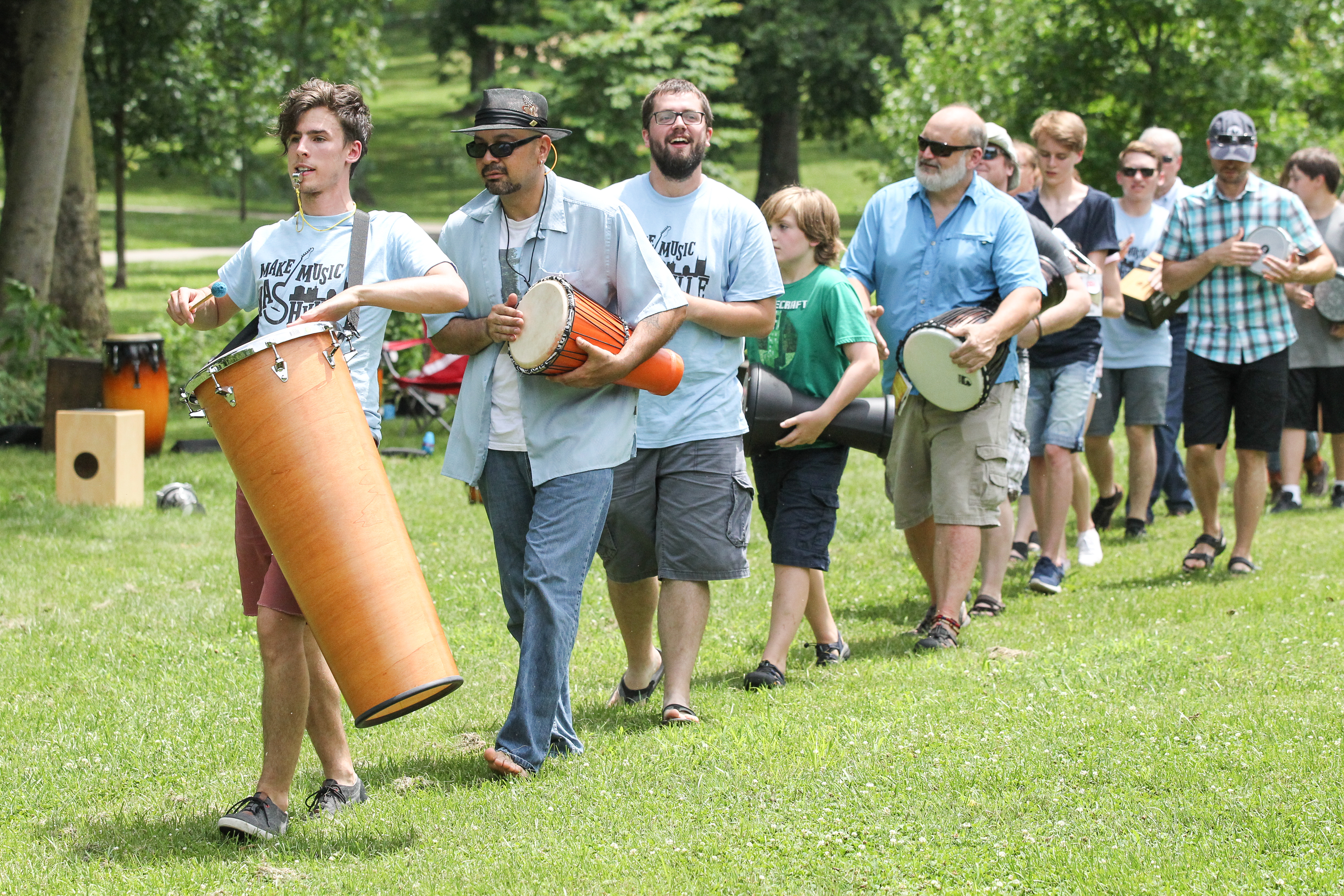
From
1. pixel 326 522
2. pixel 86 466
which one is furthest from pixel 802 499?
pixel 86 466

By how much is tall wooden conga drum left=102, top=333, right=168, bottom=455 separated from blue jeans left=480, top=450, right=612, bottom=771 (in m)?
7.97

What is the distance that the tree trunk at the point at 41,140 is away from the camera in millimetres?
14180

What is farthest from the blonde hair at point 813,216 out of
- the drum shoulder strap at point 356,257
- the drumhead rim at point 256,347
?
the drumhead rim at point 256,347

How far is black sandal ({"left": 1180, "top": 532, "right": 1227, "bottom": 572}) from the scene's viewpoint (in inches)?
317

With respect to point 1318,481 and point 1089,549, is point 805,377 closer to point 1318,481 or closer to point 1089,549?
point 1089,549

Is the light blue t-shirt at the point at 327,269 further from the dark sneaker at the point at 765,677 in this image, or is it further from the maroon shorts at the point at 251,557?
the dark sneaker at the point at 765,677

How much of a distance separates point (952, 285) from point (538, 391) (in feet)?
8.32

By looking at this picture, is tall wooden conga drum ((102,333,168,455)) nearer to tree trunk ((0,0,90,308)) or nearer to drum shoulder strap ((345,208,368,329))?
tree trunk ((0,0,90,308))

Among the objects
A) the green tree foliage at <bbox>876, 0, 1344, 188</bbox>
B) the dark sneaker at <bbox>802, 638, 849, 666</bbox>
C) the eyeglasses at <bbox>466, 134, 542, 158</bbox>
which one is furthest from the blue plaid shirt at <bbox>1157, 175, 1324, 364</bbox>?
the green tree foliage at <bbox>876, 0, 1344, 188</bbox>

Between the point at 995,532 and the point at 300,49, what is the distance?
100.0ft

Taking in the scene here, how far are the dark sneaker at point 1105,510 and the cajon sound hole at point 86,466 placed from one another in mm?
7206

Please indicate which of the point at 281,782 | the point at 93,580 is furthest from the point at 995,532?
the point at 93,580

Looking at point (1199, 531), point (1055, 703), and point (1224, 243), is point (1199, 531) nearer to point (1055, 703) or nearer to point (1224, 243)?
point (1224, 243)

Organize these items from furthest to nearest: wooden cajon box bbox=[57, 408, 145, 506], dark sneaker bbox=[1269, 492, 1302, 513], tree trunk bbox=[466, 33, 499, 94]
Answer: tree trunk bbox=[466, 33, 499, 94] < wooden cajon box bbox=[57, 408, 145, 506] < dark sneaker bbox=[1269, 492, 1302, 513]
